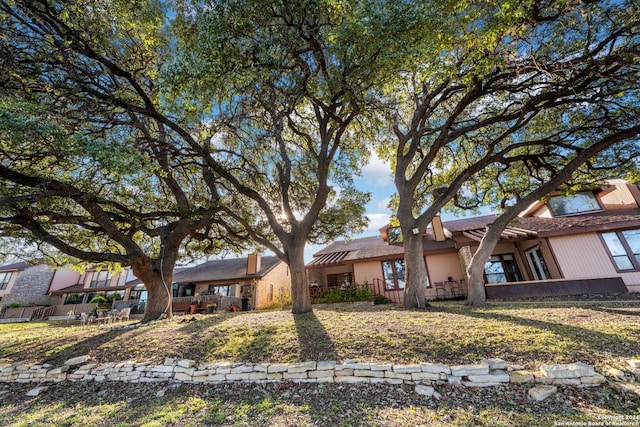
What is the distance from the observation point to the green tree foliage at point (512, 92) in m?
5.39

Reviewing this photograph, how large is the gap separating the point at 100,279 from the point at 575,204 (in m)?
38.6

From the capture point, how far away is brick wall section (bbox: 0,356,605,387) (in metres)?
3.50

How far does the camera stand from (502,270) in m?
13.8

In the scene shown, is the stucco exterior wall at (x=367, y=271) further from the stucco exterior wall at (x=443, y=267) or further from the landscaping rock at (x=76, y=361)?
the landscaping rock at (x=76, y=361)

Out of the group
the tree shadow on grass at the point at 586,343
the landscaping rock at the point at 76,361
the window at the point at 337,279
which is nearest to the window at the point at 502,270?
the window at the point at 337,279

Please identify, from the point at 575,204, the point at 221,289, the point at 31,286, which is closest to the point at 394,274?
the point at 575,204

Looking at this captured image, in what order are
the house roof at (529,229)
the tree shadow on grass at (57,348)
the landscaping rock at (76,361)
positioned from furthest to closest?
the house roof at (529,229), the tree shadow on grass at (57,348), the landscaping rock at (76,361)

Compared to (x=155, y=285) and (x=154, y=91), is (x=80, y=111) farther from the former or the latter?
(x=155, y=285)

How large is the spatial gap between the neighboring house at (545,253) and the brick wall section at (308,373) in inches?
357

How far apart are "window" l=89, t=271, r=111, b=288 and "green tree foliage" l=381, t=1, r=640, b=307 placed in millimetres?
29634

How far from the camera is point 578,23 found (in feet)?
18.9

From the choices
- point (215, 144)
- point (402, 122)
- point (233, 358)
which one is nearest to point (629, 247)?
point (402, 122)

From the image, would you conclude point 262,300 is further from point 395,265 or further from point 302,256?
point 302,256

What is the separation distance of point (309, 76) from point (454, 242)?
11.9m
